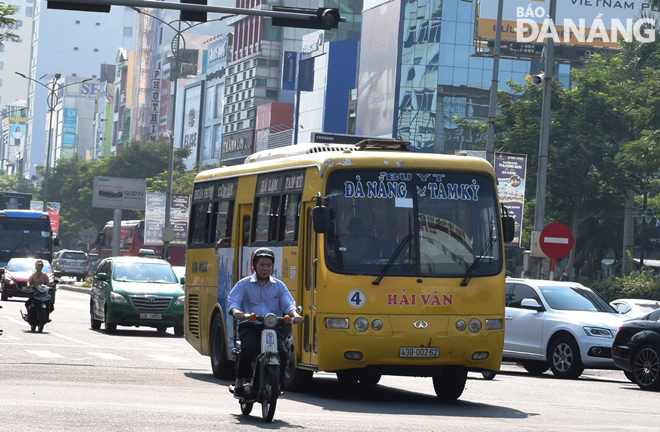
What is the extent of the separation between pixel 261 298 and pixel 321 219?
1961mm

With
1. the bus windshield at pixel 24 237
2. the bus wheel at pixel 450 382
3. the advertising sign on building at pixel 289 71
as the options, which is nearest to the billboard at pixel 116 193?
the advertising sign on building at pixel 289 71

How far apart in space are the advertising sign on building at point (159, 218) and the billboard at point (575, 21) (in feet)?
71.4

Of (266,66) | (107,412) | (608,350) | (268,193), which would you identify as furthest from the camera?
(266,66)

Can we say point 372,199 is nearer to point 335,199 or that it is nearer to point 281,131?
point 335,199

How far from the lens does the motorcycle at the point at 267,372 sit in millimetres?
13094

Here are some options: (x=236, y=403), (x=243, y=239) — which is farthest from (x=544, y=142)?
(x=236, y=403)

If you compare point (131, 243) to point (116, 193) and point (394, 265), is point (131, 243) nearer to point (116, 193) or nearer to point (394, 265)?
point (116, 193)

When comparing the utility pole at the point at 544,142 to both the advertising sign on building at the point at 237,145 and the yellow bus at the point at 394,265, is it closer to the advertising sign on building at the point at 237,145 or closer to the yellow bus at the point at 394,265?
the yellow bus at the point at 394,265

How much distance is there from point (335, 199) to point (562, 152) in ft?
128

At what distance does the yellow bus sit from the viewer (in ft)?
52.1

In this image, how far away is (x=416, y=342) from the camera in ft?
52.1

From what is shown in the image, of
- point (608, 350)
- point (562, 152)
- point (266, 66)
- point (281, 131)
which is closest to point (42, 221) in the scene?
point (562, 152)

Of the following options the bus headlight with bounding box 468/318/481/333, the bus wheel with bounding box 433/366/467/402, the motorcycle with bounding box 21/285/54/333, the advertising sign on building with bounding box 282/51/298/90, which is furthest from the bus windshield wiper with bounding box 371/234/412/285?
the advertising sign on building with bounding box 282/51/298/90

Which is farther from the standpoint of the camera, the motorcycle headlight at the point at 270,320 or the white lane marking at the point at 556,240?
the white lane marking at the point at 556,240
